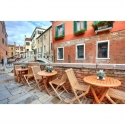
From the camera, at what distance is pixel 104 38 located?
5.54 m

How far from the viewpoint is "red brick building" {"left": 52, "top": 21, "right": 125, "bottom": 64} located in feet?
16.6

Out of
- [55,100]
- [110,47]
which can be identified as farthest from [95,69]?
[110,47]

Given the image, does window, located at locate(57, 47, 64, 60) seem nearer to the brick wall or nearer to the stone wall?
the brick wall

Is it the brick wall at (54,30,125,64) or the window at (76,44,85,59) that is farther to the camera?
the window at (76,44,85,59)

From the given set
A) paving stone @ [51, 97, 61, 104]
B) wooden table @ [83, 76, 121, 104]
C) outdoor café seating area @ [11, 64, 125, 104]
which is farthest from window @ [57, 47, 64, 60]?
wooden table @ [83, 76, 121, 104]

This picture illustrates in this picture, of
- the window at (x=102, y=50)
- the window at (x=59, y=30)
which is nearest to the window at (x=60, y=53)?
the window at (x=59, y=30)

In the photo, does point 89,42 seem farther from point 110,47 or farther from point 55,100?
point 55,100

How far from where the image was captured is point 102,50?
5750 mm

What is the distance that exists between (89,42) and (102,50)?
4.01 ft

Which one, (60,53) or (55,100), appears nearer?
(55,100)

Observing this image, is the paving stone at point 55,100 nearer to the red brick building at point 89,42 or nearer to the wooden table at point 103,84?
the wooden table at point 103,84

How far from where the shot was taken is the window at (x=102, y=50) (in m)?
5.51

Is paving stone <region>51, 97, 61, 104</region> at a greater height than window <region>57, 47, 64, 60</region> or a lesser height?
lesser
